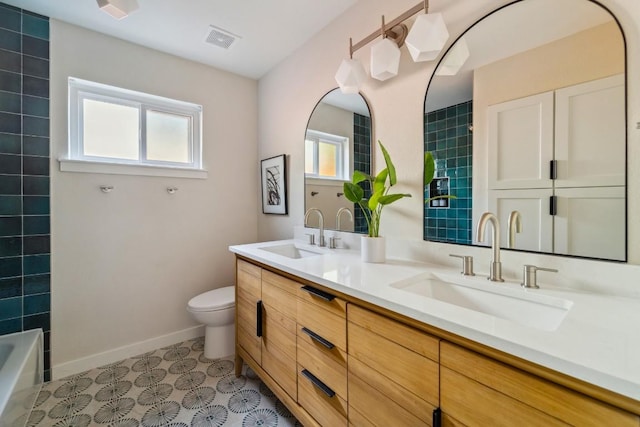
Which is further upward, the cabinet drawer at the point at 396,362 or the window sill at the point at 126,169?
the window sill at the point at 126,169

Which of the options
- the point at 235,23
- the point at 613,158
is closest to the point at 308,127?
the point at 235,23

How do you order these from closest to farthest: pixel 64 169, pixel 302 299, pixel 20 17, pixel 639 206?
pixel 639 206, pixel 302 299, pixel 20 17, pixel 64 169

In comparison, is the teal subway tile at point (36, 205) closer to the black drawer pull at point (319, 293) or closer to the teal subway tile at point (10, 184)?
the teal subway tile at point (10, 184)

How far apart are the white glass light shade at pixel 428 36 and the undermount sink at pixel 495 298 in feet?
3.28

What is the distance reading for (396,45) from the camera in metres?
1.44

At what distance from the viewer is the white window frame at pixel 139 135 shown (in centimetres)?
193

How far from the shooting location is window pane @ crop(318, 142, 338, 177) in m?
1.93

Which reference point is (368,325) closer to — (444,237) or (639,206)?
(444,237)

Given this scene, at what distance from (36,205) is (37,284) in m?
0.53

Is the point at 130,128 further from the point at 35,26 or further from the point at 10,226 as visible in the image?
the point at 10,226

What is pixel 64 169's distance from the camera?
1858 mm

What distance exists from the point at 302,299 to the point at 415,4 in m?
1.60

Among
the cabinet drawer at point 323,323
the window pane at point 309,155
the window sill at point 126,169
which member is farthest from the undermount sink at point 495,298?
the window sill at point 126,169

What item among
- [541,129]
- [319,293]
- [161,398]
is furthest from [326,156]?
[161,398]
